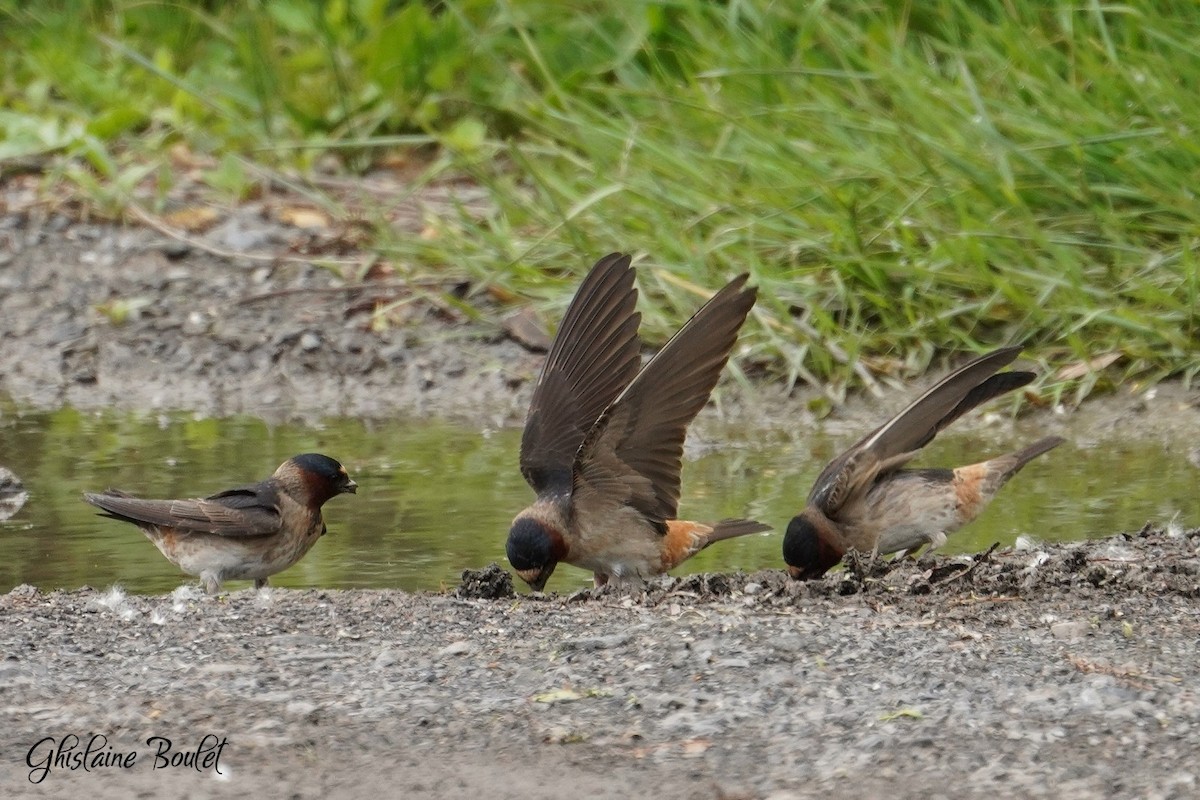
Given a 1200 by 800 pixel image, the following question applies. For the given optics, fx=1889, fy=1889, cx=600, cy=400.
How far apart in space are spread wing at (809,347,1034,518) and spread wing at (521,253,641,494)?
2.47ft

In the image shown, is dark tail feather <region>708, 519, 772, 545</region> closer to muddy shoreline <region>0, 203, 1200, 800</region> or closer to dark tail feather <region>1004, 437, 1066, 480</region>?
muddy shoreline <region>0, 203, 1200, 800</region>

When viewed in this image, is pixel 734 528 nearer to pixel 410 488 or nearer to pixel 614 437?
pixel 614 437

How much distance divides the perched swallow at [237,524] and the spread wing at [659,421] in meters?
0.91

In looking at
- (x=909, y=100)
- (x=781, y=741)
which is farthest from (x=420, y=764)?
(x=909, y=100)

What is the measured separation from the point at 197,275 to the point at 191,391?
106 centimetres

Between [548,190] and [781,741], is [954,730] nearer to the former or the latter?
[781,741]

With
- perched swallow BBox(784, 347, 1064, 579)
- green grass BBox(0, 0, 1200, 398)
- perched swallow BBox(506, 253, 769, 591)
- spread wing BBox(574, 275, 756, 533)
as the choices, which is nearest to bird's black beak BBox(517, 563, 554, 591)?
perched swallow BBox(506, 253, 769, 591)

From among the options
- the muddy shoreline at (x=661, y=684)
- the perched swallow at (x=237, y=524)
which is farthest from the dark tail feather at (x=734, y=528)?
the perched swallow at (x=237, y=524)

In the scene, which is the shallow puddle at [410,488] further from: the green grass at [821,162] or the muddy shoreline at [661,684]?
the muddy shoreline at [661,684]

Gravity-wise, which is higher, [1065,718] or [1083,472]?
[1065,718]

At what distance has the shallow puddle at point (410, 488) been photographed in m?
6.04

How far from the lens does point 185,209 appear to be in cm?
1027

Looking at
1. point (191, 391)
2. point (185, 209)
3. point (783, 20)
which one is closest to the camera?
point (191, 391)

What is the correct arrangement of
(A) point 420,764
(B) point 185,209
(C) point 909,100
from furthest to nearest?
(B) point 185,209 → (C) point 909,100 → (A) point 420,764
